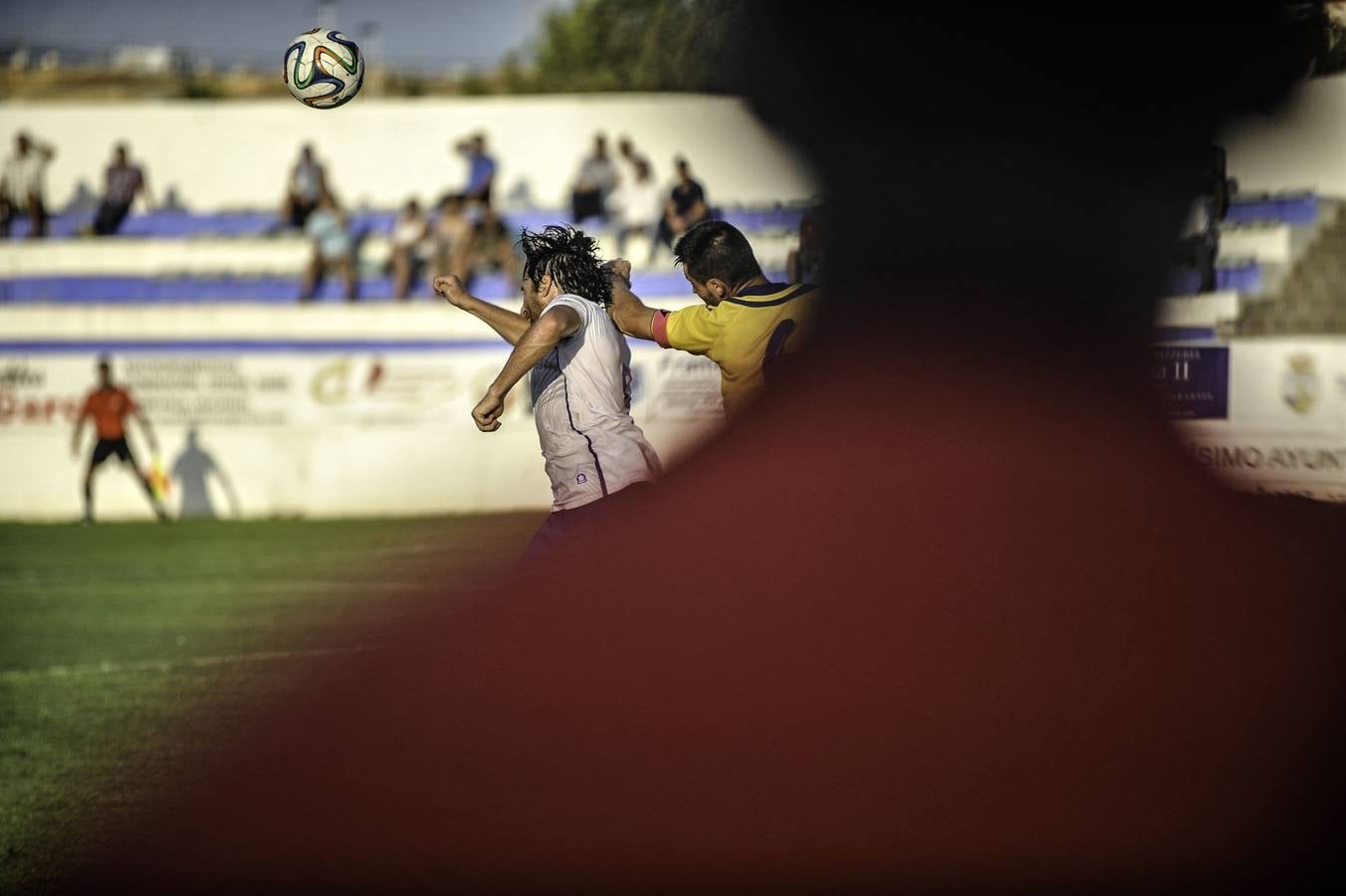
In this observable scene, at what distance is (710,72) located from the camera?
52.0 ft

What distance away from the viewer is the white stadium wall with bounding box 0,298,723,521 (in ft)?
66.3

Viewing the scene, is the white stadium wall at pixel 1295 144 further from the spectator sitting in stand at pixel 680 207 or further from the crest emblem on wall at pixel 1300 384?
the spectator sitting in stand at pixel 680 207

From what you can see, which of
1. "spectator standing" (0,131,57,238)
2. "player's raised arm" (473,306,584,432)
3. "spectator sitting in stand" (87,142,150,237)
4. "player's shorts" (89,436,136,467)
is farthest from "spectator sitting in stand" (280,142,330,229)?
"player's raised arm" (473,306,584,432)

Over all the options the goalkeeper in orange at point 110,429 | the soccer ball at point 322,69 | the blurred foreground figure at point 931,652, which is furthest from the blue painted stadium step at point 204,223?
the blurred foreground figure at point 931,652

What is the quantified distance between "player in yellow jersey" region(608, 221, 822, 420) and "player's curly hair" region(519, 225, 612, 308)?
33 cm

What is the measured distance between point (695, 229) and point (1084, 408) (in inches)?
87.2

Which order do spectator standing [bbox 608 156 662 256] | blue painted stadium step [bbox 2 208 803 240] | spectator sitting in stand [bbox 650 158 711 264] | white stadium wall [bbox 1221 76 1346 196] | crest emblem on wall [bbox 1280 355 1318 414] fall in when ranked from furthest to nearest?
blue painted stadium step [bbox 2 208 803 240] → spectator standing [bbox 608 156 662 256] → spectator sitting in stand [bbox 650 158 711 264] → crest emblem on wall [bbox 1280 355 1318 414] → white stadium wall [bbox 1221 76 1346 196]

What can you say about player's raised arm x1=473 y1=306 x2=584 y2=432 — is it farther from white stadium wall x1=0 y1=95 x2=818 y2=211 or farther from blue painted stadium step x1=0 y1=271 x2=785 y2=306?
white stadium wall x1=0 y1=95 x2=818 y2=211

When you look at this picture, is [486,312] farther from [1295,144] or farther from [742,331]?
[1295,144]

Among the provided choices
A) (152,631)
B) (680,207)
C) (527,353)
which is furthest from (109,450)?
(527,353)

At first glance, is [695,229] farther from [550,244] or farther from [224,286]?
[224,286]

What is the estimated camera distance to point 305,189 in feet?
79.5

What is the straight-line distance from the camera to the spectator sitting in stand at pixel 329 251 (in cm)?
2225

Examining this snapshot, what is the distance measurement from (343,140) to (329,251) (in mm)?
2876
